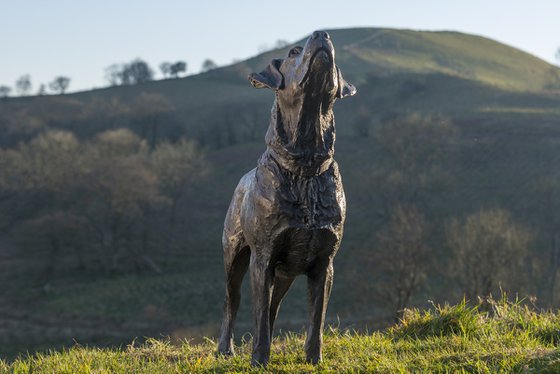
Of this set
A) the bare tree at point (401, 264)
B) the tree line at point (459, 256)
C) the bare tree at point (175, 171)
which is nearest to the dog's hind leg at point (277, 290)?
the tree line at point (459, 256)

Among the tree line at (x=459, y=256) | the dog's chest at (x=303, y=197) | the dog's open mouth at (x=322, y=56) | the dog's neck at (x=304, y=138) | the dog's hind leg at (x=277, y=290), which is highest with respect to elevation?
the dog's open mouth at (x=322, y=56)

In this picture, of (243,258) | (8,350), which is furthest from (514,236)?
(243,258)

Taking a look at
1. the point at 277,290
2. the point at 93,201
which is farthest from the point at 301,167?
the point at 93,201

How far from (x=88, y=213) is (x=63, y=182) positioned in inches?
194

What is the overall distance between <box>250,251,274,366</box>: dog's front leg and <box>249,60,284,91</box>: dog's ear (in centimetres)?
145

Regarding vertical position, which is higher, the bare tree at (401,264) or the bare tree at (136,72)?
the bare tree at (136,72)

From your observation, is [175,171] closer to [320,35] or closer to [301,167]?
[301,167]

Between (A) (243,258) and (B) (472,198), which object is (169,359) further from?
(B) (472,198)

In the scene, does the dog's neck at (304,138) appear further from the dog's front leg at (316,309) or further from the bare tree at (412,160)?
the bare tree at (412,160)

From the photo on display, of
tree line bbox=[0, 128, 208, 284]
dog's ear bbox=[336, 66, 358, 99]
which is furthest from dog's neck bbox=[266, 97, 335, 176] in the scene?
tree line bbox=[0, 128, 208, 284]

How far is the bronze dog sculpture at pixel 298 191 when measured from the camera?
5582 millimetres

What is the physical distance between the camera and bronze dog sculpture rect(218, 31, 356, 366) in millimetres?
5582

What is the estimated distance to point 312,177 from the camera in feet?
18.9

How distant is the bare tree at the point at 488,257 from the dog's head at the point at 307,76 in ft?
83.1
